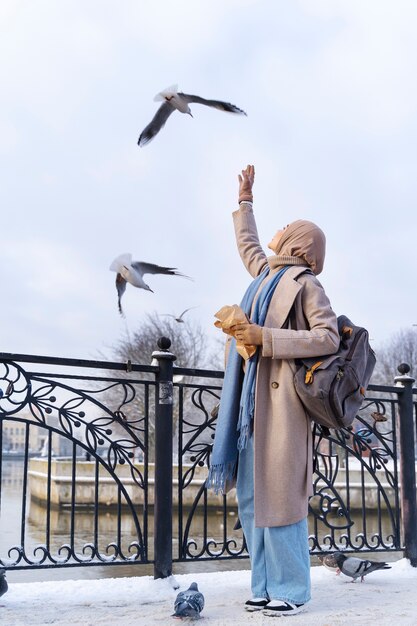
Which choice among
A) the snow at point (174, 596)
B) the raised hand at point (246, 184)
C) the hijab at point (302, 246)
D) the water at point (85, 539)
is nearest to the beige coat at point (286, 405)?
the hijab at point (302, 246)

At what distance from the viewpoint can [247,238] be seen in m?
3.79

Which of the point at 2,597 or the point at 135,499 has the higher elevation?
the point at 2,597

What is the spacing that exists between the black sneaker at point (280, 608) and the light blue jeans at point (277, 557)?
0.08 ft

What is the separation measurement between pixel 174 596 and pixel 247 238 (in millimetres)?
1898

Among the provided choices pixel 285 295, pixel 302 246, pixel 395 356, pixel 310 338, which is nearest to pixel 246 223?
pixel 302 246

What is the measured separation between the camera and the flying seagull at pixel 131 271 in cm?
491

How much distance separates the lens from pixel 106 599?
11.1 ft

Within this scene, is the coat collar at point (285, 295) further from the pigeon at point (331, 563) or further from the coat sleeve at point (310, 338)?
the pigeon at point (331, 563)

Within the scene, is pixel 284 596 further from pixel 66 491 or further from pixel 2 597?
pixel 66 491

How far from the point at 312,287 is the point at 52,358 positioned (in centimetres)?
142

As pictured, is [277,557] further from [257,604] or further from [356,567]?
[356,567]

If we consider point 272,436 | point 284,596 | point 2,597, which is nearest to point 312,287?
point 272,436

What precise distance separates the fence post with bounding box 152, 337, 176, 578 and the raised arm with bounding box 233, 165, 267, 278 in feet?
2.26

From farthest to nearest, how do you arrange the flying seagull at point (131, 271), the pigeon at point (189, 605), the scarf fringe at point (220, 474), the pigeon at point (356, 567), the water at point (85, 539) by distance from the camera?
the water at point (85, 539)
the flying seagull at point (131, 271)
the pigeon at point (356, 567)
the scarf fringe at point (220, 474)
the pigeon at point (189, 605)
